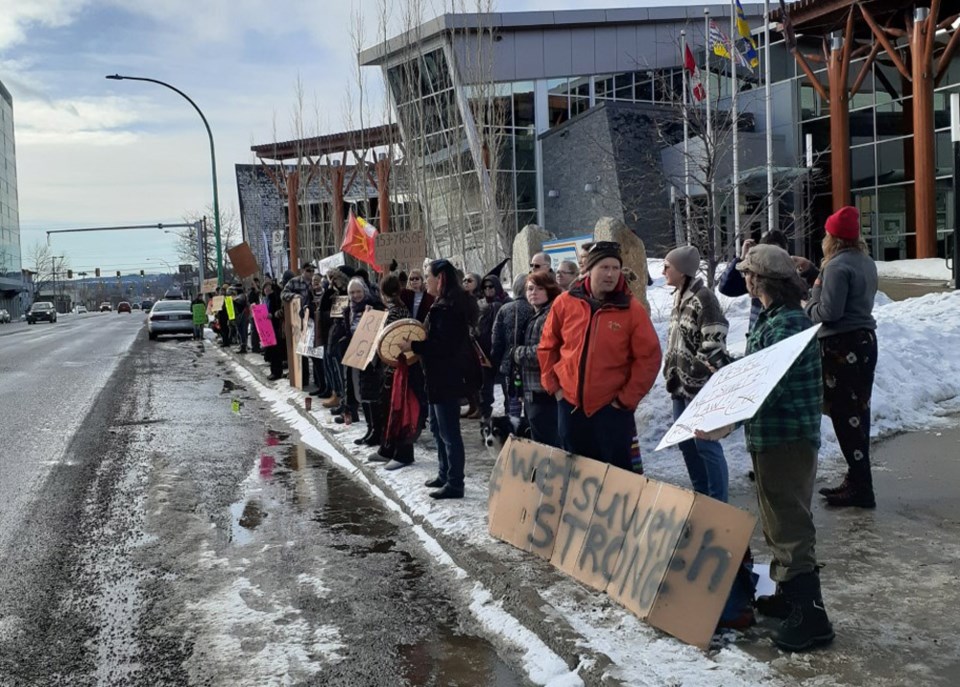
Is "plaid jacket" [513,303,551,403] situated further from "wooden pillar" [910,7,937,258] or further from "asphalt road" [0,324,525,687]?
"wooden pillar" [910,7,937,258]

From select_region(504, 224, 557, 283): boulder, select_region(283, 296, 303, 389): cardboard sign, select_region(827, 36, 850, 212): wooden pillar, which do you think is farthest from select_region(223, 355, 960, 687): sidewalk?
select_region(827, 36, 850, 212): wooden pillar

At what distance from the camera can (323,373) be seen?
13391 millimetres

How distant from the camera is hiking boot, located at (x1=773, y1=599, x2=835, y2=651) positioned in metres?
3.92

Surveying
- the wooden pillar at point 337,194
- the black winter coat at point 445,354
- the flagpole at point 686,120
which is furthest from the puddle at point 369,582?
the wooden pillar at point 337,194

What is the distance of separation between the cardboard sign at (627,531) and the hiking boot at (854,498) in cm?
215

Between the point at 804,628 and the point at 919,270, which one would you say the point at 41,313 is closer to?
the point at 919,270

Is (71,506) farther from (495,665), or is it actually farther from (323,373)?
(323,373)

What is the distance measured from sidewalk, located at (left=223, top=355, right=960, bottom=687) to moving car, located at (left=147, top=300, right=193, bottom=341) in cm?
2794

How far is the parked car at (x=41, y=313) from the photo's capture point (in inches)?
2690

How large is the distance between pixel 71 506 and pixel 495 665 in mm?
4594

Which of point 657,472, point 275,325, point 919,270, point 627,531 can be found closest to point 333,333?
point 657,472

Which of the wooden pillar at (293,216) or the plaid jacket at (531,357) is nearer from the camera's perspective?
→ the plaid jacket at (531,357)

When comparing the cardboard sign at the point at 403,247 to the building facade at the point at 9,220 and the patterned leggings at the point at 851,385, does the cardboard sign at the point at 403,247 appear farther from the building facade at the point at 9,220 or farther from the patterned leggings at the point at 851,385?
the building facade at the point at 9,220

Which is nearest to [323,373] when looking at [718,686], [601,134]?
[718,686]
